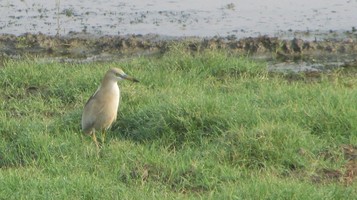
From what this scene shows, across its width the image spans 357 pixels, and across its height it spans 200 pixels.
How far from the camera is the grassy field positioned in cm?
652

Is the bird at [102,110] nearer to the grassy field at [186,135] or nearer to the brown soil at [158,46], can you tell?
the grassy field at [186,135]

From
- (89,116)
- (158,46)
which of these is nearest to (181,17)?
(158,46)

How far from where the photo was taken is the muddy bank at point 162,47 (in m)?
11.4

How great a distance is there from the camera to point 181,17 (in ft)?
44.8

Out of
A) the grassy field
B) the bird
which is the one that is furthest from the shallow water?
the bird

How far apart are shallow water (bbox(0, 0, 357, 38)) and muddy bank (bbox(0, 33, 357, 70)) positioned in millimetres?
482

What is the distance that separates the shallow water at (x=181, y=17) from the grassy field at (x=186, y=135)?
2936mm

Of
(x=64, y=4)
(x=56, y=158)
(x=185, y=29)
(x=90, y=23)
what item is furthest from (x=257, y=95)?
(x=64, y=4)

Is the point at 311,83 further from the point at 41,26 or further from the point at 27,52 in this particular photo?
the point at 41,26

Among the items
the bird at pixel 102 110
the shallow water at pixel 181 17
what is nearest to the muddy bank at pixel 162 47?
the shallow water at pixel 181 17

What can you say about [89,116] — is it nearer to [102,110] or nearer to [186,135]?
[102,110]

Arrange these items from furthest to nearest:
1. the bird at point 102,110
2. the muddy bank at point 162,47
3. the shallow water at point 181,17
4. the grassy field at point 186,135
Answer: the shallow water at point 181,17 < the muddy bank at point 162,47 < the bird at point 102,110 < the grassy field at point 186,135

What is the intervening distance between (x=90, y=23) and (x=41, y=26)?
688mm

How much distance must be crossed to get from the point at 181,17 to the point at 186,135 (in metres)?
6.02
